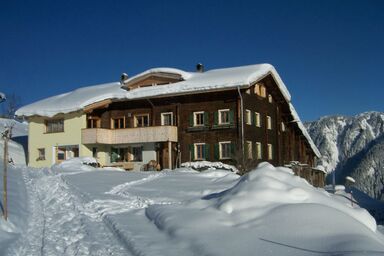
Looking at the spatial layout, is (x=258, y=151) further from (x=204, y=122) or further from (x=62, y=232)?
(x=62, y=232)


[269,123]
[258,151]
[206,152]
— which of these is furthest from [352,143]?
[206,152]

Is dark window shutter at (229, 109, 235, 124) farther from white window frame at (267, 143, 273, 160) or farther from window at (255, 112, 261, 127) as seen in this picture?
white window frame at (267, 143, 273, 160)

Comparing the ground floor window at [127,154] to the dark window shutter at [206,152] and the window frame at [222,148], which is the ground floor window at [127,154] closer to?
the dark window shutter at [206,152]

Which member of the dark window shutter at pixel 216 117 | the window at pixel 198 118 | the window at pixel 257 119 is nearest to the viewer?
the dark window shutter at pixel 216 117

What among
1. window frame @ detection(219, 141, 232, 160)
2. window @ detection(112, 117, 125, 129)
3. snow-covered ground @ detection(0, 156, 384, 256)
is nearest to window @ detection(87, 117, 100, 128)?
window @ detection(112, 117, 125, 129)

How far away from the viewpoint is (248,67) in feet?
98.5

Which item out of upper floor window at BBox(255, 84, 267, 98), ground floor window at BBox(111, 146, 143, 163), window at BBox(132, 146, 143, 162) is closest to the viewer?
window at BBox(132, 146, 143, 162)

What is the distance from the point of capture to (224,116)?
28078 millimetres

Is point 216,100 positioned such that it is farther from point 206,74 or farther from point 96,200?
point 96,200

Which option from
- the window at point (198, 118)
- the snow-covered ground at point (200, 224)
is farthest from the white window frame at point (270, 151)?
the snow-covered ground at point (200, 224)

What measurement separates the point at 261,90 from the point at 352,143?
6285 inches

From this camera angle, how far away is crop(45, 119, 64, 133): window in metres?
31.8

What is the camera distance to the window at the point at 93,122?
3117 centimetres

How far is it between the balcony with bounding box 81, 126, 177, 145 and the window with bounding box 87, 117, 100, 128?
1274 millimetres
